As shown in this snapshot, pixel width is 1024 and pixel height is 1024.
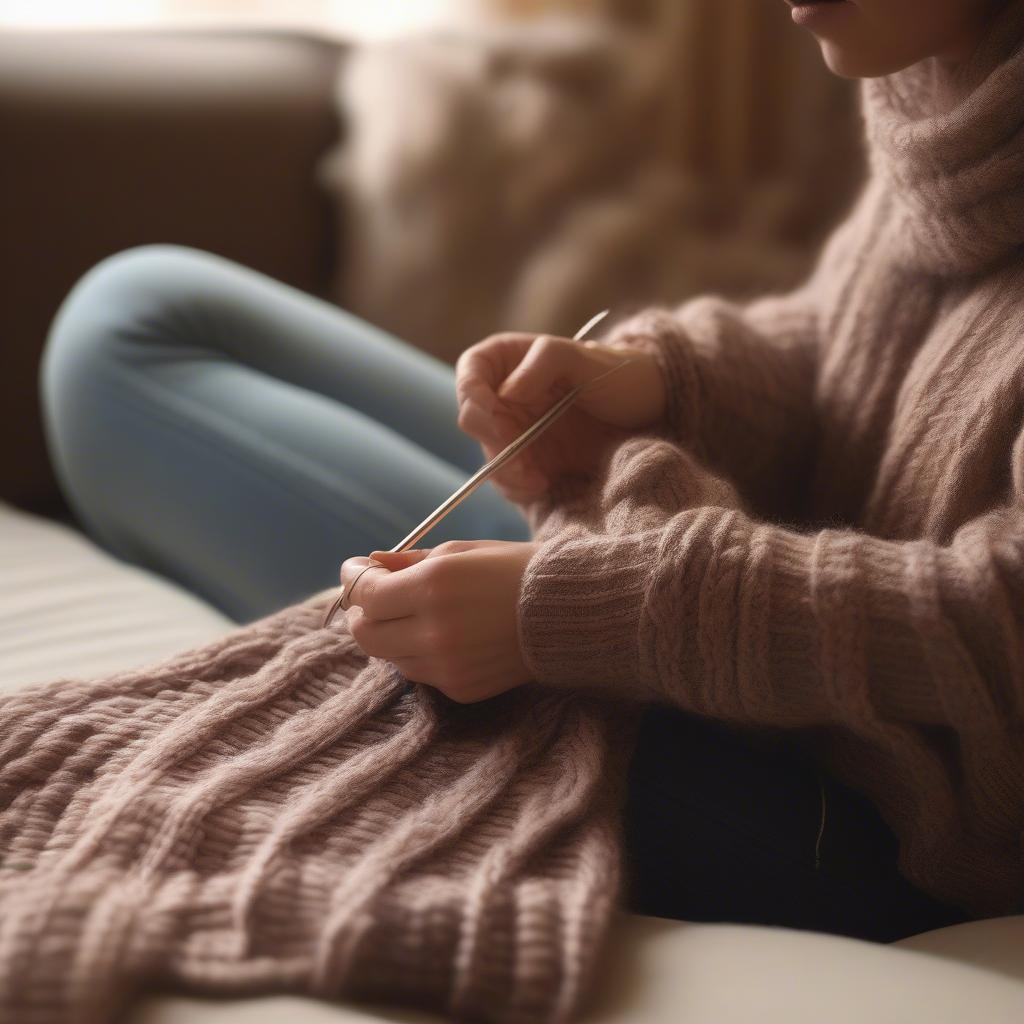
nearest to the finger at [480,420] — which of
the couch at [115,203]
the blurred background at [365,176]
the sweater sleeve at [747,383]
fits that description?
the sweater sleeve at [747,383]

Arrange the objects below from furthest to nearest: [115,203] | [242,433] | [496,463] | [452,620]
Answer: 1. [115,203]
2. [242,433]
3. [496,463]
4. [452,620]

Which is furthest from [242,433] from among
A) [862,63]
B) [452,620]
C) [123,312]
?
[862,63]

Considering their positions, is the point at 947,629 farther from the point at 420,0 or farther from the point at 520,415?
the point at 420,0

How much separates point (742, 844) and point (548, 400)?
29 cm

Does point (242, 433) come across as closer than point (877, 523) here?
No

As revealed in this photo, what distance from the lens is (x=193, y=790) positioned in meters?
0.55

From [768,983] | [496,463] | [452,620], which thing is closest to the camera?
[768,983]

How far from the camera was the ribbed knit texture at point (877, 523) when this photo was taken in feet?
1.82

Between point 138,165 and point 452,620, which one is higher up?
point 138,165

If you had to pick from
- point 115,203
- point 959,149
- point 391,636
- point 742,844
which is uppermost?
point 959,149

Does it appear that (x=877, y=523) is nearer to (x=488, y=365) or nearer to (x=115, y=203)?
(x=488, y=365)

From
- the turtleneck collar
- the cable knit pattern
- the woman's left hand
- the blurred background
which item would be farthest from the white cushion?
the blurred background

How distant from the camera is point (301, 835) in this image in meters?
0.53

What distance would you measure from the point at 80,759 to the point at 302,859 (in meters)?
0.13
